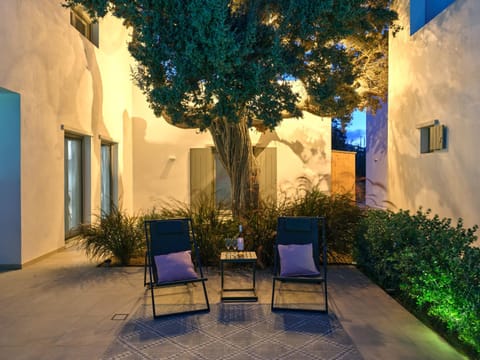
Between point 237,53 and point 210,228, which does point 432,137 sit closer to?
point 237,53

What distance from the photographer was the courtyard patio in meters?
2.98

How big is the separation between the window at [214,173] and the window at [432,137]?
4.34 meters

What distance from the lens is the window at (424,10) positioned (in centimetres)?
596

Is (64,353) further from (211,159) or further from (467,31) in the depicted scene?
(211,159)

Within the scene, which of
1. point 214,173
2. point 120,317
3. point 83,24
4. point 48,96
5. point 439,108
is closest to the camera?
point 120,317

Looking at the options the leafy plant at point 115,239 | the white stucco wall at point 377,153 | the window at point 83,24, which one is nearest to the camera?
the leafy plant at point 115,239

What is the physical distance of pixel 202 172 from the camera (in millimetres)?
9594

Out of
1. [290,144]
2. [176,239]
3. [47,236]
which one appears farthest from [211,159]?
[176,239]

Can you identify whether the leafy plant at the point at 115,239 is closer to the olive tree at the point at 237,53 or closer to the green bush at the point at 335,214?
the olive tree at the point at 237,53

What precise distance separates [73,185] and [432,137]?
7.02 metres

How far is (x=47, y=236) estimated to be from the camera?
6312mm

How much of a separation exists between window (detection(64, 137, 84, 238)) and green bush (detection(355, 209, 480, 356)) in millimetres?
5951

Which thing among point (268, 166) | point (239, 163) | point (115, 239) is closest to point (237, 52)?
point (239, 163)

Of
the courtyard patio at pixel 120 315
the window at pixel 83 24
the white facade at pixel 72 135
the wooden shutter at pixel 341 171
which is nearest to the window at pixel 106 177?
the white facade at pixel 72 135
